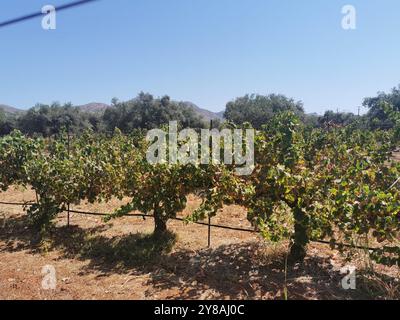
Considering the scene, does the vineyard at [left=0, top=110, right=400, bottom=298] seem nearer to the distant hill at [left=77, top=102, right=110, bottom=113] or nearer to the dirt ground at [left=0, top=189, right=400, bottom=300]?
the dirt ground at [left=0, top=189, right=400, bottom=300]

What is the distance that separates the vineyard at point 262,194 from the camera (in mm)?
3982

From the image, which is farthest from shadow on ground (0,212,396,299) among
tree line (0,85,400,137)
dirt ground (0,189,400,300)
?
tree line (0,85,400,137)

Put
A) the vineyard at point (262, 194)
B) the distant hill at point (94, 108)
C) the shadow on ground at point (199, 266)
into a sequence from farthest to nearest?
the distant hill at point (94, 108), the shadow on ground at point (199, 266), the vineyard at point (262, 194)

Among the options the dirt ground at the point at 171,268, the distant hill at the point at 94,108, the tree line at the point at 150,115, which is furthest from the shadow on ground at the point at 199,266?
the distant hill at the point at 94,108

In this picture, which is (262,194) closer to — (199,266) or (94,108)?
(199,266)

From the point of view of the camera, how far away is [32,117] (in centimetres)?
3469

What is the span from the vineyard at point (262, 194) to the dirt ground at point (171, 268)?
7cm

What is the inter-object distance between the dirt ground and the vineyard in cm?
7

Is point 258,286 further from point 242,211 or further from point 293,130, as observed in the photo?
point 242,211

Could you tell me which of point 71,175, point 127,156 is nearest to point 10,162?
point 71,175

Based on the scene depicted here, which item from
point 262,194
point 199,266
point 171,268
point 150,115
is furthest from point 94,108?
point 262,194

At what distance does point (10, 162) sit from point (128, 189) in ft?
10.8

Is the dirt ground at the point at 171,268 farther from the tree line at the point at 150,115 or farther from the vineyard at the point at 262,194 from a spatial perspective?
the tree line at the point at 150,115

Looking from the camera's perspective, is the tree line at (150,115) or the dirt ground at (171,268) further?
the tree line at (150,115)
